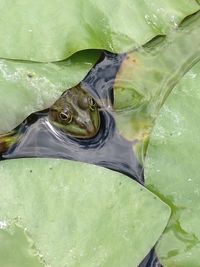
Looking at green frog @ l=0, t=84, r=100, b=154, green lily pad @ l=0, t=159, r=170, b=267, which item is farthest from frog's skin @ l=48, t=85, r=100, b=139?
green lily pad @ l=0, t=159, r=170, b=267

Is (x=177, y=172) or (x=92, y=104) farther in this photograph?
(x=92, y=104)

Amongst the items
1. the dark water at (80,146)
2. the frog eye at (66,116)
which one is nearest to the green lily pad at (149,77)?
the dark water at (80,146)

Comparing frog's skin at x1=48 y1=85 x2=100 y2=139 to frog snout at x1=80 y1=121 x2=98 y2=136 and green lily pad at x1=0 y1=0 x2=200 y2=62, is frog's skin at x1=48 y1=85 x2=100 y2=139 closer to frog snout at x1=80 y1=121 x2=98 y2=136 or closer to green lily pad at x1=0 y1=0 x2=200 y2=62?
frog snout at x1=80 y1=121 x2=98 y2=136

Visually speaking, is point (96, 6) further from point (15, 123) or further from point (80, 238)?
point (80, 238)

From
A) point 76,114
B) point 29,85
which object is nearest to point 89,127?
point 76,114

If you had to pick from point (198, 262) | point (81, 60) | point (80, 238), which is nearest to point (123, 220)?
point (80, 238)

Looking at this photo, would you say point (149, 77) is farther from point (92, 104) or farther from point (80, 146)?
point (80, 146)
